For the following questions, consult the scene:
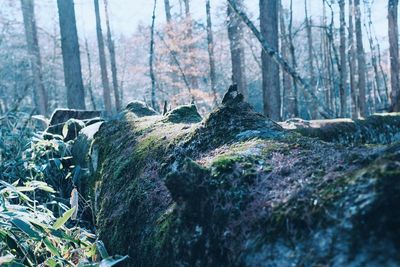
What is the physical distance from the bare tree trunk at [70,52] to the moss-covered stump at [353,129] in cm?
726

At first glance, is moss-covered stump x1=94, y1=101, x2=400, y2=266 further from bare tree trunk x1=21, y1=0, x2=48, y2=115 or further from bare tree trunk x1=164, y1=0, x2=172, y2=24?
bare tree trunk x1=164, y1=0, x2=172, y2=24

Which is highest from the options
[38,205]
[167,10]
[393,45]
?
[167,10]

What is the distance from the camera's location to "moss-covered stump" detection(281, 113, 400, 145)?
19.0ft

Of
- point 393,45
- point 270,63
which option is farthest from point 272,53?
point 393,45

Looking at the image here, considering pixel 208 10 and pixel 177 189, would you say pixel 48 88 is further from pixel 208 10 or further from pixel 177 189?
pixel 177 189

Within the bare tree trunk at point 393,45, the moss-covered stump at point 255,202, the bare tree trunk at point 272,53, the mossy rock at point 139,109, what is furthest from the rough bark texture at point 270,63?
the moss-covered stump at point 255,202

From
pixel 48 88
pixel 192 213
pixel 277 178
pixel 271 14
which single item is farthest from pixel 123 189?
pixel 48 88

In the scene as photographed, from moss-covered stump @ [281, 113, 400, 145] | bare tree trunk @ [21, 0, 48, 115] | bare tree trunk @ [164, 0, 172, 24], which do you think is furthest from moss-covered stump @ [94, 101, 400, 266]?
bare tree trunk @ [164, 0, 172, 24]

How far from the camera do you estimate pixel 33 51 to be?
65.7ft

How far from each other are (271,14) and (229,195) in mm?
10231

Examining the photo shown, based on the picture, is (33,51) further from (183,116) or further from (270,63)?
(183,116)

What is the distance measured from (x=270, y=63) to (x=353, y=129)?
520 centimetres

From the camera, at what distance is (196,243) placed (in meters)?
1.42

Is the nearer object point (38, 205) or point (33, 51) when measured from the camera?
point (38, 205)
